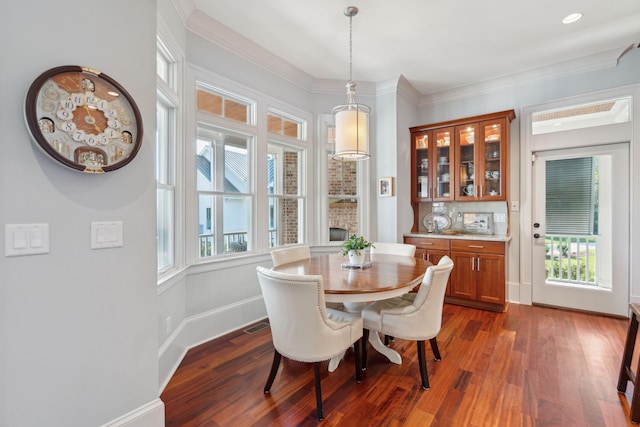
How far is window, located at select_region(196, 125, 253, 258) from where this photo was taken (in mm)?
2887

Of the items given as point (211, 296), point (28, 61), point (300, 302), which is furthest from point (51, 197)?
point (211, 296)

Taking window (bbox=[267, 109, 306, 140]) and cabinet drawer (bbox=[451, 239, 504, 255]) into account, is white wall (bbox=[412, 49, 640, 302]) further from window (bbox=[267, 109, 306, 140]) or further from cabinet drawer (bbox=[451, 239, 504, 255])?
window (bbox=[267, 109, 306, 140])

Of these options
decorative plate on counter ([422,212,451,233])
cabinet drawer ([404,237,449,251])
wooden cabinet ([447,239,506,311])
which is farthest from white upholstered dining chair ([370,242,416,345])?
decorative plate on counter ([422,212,451,233])

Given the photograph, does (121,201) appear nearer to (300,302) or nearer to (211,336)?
(300,302)

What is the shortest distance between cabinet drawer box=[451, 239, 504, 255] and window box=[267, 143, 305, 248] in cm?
202

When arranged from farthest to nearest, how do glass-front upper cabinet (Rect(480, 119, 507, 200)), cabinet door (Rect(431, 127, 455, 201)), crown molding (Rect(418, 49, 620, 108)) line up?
cabinet door (Rect(431, 127, 455, 201)) → glass-front upper cabinet (Rect(480, 119, 507, 200)) → crown molding (Rect(418, 49, 620, 108))

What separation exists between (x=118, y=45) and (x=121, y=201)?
755mm

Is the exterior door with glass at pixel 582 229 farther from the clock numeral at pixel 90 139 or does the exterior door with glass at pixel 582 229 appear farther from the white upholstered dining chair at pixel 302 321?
the clock numeral at pixel 90 139

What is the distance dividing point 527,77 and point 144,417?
5.13 meters

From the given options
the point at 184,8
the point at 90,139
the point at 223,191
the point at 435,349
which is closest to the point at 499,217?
the point at 435,349

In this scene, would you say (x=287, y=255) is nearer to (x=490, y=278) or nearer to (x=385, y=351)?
(x=385, y=351)

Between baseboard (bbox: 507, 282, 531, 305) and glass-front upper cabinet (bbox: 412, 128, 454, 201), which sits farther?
glass-front upper cabinet (bbox: 412, 128, 454, 201)

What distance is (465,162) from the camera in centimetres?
398

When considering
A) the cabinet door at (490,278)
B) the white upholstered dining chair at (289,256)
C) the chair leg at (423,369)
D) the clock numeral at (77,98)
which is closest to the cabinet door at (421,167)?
the cabinet door at (490,278)
